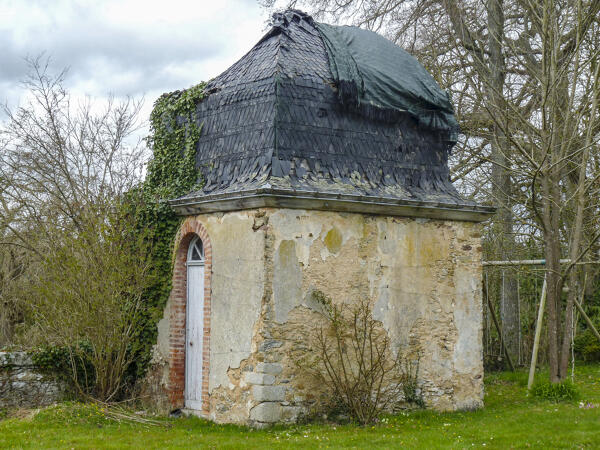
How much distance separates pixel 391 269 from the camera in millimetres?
10555

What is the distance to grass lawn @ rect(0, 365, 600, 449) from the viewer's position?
841 centimetres

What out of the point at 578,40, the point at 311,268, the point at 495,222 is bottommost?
the point at 311,268

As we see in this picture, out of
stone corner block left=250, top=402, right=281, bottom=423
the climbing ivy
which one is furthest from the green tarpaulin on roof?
stone corner block left=250, top=402, right=281, bottom=423

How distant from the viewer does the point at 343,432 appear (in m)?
9.07

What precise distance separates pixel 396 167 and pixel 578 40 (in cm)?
337

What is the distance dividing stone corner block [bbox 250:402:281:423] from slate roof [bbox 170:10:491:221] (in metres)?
2.84

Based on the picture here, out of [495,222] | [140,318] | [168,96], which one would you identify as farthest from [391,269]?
[495,222]

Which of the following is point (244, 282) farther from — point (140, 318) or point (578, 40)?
point (578, 40)

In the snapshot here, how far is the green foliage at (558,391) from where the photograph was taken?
1102 cm

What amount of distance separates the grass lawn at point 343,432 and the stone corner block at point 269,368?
0.76 meters

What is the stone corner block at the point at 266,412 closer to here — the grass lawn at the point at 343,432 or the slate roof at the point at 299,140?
the grass lawn at the point at 343,432

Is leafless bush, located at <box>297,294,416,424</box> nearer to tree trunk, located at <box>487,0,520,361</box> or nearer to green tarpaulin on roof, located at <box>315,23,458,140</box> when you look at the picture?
green tarpaulin on roof, located at <box>315,23,458,140</box>

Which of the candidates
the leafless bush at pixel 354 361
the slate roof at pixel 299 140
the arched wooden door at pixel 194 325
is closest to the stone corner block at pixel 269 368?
the leafless bush at pixel 354 361

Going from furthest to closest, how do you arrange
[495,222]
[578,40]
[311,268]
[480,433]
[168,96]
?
[495,222]
[168,96]
[578,40]
[311,268]
[480,433]
